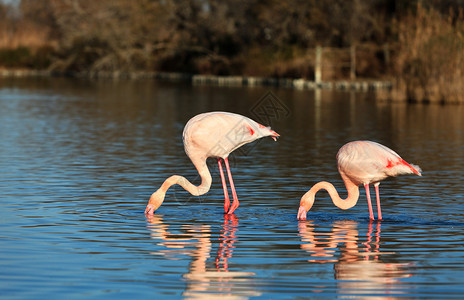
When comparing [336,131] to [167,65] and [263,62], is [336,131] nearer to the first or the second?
[263,62]

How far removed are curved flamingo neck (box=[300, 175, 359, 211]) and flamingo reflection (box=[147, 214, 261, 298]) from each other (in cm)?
86

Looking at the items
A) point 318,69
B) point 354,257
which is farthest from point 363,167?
point 318,69

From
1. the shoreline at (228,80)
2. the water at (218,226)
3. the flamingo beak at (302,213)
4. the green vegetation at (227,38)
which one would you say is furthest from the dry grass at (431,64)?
the flamingo beak at (302,213)

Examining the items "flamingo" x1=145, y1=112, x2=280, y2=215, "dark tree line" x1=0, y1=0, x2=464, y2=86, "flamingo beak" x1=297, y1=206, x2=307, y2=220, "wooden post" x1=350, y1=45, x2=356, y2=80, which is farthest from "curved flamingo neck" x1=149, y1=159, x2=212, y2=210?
"wooden post" x1=350, y1=45, x2=356, y2=80

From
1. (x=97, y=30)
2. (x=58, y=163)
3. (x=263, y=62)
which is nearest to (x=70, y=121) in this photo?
(x=58, y=163)

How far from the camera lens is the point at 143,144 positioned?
19250 millimetres

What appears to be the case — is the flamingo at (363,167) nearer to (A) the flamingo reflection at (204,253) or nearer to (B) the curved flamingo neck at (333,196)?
(B) the curved flamingo neck at (333,196)

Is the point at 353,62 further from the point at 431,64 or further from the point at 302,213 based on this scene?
the point at 302,213

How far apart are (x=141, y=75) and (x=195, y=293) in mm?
57001

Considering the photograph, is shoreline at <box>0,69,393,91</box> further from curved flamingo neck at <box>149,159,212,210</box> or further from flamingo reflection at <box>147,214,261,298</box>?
flamingo reflection at <box>147,214,261,298</box>

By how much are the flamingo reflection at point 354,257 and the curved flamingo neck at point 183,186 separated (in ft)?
4.36

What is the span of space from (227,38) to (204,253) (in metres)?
53.0

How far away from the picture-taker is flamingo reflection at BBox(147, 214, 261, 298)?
6.86 metres

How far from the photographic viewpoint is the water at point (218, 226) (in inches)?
280
